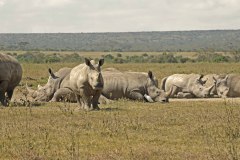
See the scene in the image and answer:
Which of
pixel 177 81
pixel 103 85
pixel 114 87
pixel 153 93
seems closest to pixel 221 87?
pixel 177 81

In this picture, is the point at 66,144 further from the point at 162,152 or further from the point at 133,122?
the point at 133,122

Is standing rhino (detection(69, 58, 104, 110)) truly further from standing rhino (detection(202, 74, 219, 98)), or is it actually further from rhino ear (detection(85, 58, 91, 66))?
standing rhino (detection(202, 74, 219, 98))

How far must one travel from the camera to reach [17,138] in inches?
490

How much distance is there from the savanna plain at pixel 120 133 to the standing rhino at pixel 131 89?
406 cm

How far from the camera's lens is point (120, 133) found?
1312 cm

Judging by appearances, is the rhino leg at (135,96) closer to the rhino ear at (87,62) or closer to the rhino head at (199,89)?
the rhino ear at (87,62)

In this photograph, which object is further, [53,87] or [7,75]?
[53,87]

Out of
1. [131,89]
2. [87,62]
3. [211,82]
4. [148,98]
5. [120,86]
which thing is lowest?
[211,82]

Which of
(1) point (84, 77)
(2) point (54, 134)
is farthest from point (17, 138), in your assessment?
(1) point (84, 77)

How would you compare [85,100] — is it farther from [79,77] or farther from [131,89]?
[131,89]

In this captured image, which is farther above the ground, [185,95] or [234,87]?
[234,87]

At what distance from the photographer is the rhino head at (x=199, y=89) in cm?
2706

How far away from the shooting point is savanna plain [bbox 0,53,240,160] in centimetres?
1082

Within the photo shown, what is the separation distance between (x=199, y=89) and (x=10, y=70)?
10.1 meters
